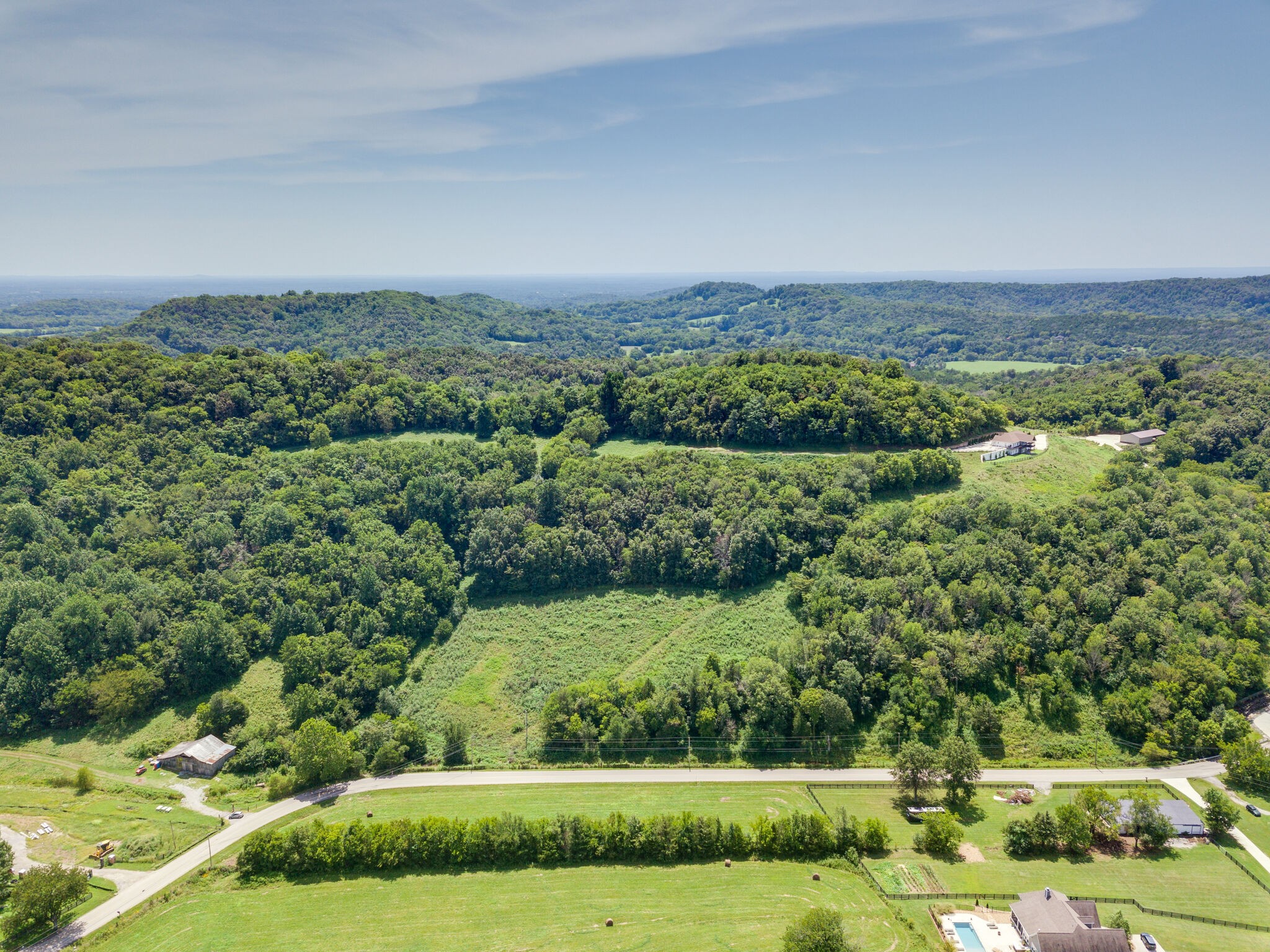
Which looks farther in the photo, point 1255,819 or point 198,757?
point 198,757

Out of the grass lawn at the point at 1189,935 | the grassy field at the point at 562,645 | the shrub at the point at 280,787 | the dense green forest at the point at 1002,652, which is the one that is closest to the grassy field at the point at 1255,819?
the dense green forest at the point at 1002,652

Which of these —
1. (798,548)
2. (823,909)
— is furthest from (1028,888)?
(798,548)

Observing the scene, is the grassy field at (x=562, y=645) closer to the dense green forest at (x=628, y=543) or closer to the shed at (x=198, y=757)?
the dense green forest at (x=628, y=543)

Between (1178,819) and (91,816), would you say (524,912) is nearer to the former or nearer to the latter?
(91,816)

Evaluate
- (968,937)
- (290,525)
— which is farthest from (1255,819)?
(290,525)

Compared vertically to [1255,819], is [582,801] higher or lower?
lower
